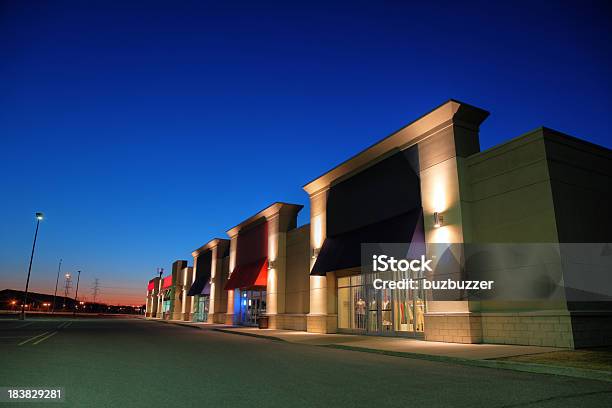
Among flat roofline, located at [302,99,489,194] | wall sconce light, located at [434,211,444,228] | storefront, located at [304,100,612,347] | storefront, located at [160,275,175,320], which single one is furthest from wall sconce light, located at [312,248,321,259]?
storefront, located at [160,275,175,320]

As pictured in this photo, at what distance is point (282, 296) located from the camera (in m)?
27.7

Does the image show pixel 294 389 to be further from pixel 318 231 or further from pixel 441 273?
pixel 318 231

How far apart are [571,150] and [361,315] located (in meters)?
11.7

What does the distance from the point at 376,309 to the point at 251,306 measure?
54.8ft

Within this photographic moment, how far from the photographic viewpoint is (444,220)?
50.3ft

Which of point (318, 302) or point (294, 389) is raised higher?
point (318, 302)

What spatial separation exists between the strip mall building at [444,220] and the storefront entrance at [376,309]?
0.05 m

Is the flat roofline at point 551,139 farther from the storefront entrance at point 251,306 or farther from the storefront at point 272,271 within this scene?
the storefront entrance at point 251,306

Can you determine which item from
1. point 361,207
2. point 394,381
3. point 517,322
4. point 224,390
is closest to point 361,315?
point 361,207

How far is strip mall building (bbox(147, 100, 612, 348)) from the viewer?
41.3 feet

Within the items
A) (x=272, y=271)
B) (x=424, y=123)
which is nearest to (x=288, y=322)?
(x=272, y=271)

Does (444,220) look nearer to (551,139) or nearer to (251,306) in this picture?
(551,139)

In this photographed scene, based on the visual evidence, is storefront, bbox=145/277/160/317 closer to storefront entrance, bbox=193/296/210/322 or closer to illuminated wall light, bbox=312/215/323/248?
storefront entrance, bbox=193/296/210/322

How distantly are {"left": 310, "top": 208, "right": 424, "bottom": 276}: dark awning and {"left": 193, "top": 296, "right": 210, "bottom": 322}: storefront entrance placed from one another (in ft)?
91.2
